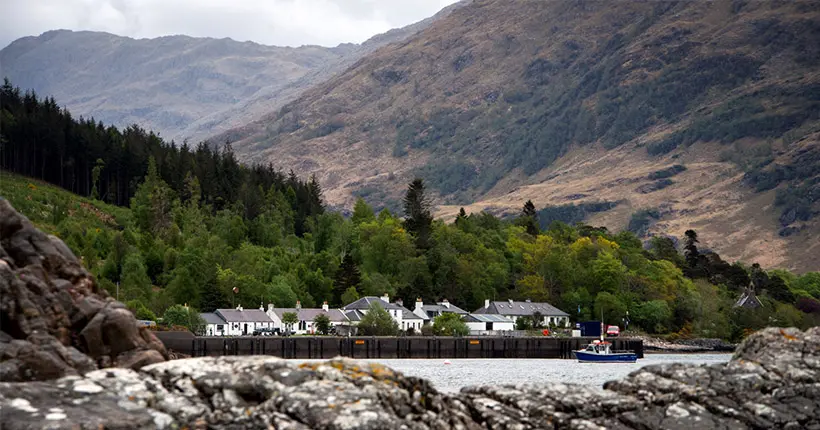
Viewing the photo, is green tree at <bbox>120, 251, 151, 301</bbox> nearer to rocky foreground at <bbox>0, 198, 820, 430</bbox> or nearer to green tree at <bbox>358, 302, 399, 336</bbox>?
green tree at <bbox>358, 302, 399, 336</bbox>

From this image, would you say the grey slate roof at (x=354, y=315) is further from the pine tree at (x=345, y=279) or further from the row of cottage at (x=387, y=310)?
the pine tree at (x=345, y=279)

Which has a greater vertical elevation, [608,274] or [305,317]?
[608,274]

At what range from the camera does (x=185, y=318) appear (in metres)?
125

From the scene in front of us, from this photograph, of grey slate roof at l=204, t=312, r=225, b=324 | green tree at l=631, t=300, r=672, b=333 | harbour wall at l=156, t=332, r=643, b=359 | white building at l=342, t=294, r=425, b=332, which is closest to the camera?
harbour wall at l=156, t=332, r=643, b=359

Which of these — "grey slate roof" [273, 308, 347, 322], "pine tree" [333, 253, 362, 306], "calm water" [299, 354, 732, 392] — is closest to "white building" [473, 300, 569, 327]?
"pine tree" [333, 253, 362, 306]

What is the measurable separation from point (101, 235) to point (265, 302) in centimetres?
2286

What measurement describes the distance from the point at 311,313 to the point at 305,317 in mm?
1352

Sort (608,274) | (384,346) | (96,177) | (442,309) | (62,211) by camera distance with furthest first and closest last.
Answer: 1. (608,274)
2. (96,177)
3. (442,309)
4. (62,211)
5. (384,346)

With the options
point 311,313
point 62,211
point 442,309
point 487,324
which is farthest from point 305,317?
point 62,211

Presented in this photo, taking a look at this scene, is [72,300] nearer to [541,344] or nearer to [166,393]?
[166,393]

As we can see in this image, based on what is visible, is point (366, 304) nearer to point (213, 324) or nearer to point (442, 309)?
point (442, 309)

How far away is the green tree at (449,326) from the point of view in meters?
148

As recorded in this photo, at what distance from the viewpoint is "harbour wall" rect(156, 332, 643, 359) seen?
113 meters

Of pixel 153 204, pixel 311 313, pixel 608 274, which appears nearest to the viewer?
pixel 311 313
